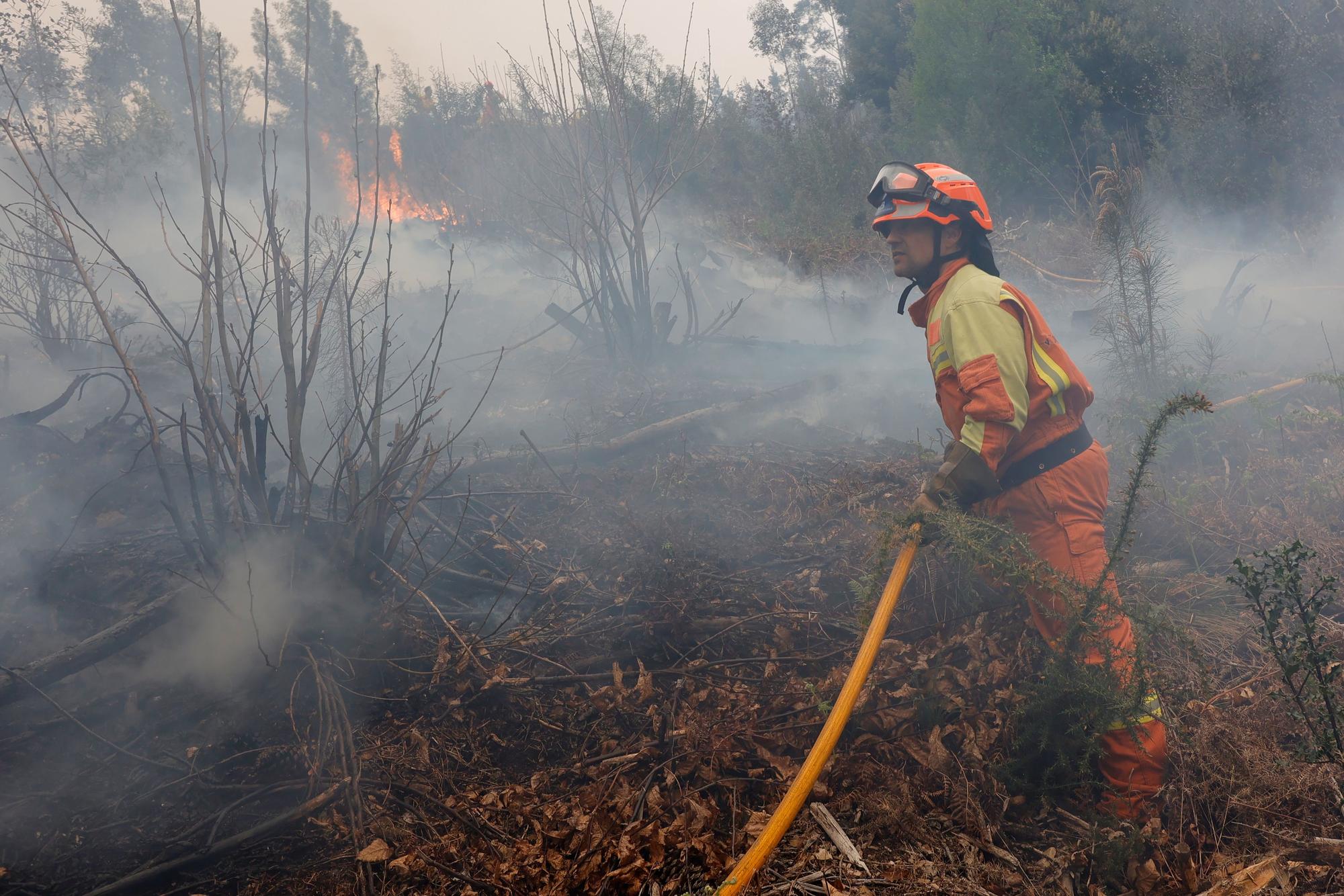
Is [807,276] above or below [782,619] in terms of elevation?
above

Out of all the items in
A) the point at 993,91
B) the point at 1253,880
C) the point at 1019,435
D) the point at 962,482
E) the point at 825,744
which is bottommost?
the point at 1253,880

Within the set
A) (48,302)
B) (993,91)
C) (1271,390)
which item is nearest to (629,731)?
(1271,390)

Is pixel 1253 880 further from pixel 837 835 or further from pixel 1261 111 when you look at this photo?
pixel 1261 111

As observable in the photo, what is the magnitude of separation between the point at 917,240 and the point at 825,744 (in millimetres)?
2132

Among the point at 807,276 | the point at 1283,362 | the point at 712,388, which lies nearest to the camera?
the point at 1283,362

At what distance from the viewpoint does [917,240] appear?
3.31 m

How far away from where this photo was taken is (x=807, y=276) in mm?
13727

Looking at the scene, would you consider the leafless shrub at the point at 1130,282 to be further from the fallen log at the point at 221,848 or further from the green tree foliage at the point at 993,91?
the green tree foliage at the point at 993,91

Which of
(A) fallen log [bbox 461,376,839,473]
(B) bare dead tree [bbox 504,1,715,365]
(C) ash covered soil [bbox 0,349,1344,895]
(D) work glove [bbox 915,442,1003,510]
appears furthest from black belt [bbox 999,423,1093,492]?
(B) bare dead tree [bbox 504,1,715,365]

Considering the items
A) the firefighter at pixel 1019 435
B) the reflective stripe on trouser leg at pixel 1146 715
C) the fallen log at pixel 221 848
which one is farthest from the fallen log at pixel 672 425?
the reflective stripe on trouser leg at pixel 1146 715

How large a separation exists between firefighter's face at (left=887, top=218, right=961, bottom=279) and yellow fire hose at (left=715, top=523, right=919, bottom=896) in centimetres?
122

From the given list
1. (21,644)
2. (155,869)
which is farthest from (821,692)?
(21,644)

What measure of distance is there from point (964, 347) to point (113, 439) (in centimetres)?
702

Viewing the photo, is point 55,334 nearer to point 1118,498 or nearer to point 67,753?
point 67,753
